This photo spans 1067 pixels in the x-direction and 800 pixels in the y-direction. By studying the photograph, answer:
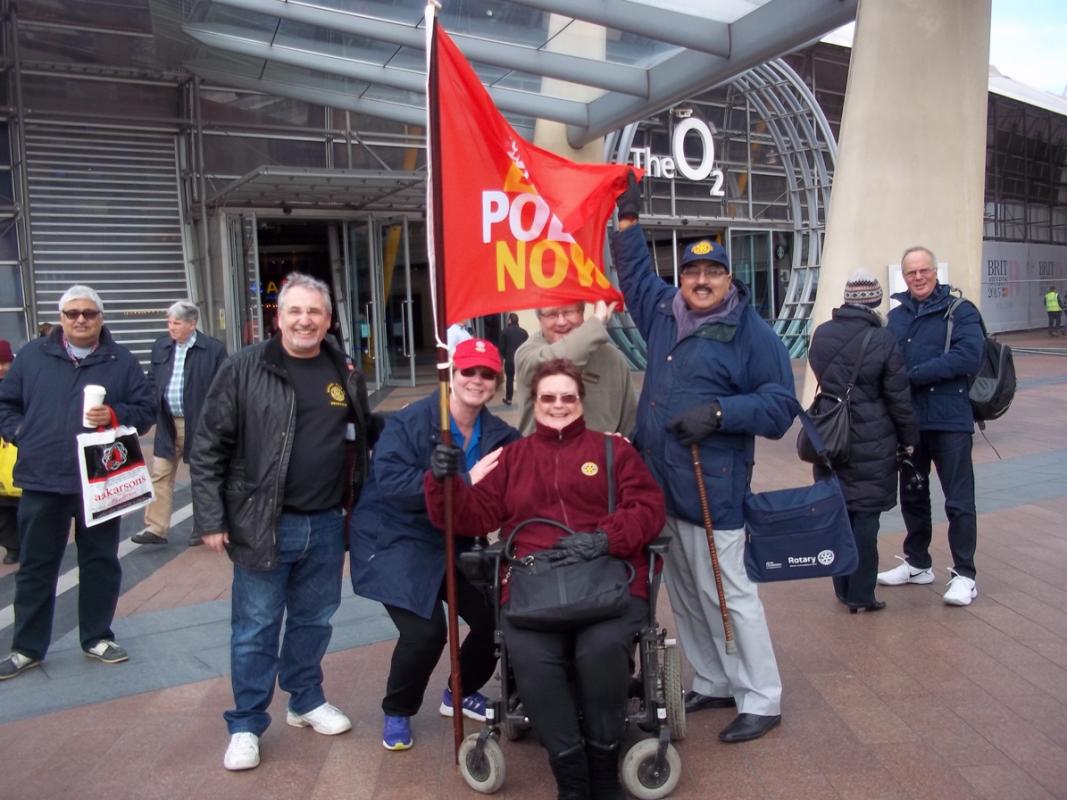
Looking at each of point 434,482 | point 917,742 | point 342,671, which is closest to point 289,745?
point 342,671

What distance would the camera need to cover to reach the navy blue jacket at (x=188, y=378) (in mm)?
7504

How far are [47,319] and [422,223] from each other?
285 inches

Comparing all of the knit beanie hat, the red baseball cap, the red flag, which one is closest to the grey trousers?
the red baseball cap

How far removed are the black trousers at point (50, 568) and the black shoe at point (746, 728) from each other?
314 centimetres

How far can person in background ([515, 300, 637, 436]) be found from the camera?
420 centimetres

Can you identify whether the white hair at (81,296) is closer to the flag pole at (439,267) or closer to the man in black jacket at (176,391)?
the flag pole at (439,267)

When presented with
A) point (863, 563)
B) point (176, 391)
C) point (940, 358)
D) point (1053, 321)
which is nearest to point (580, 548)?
point (863, 563)

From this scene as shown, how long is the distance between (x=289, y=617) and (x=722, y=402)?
197 cm

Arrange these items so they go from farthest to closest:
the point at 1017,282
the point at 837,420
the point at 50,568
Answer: the point at 1017,282 < the point at 837,420 < the point at 50,568

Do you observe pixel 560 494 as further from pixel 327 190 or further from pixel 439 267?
pixel 327 190

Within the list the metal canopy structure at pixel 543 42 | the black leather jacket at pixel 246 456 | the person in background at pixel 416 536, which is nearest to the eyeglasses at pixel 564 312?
the person in background at pixel 416 536

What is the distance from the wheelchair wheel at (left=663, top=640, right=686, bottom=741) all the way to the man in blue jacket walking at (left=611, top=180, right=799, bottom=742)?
0.29 m

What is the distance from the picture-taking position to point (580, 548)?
11.3 feet

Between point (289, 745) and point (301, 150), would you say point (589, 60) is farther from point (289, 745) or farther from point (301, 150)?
point (289, 745)
